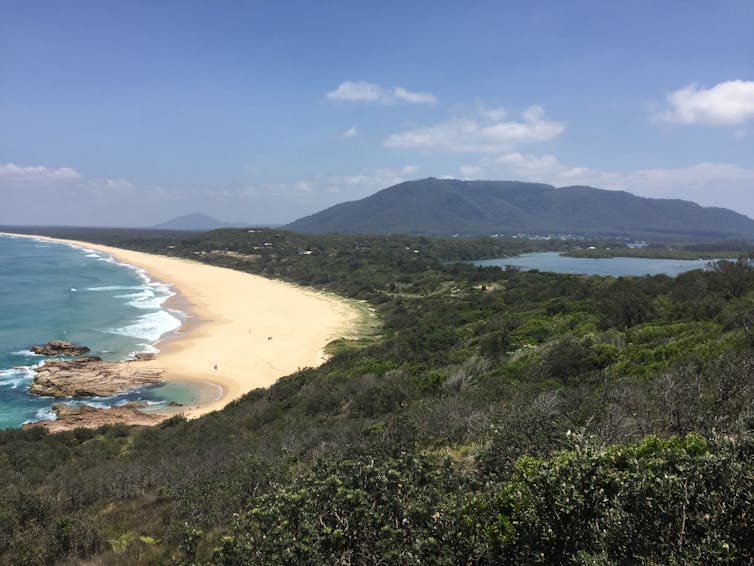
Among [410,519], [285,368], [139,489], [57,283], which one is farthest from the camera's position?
[57,283]

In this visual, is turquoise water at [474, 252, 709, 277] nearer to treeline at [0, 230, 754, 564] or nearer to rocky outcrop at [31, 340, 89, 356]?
treeline at [0, 230, 754, 564]

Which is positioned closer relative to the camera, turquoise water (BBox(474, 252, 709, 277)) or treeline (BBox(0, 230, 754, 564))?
treeline (BBox(0, 230, 754, 564))

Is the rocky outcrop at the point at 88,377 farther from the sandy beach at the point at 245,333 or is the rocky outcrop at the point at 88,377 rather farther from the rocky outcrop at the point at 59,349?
the rocky outcrop at the point at 59,349

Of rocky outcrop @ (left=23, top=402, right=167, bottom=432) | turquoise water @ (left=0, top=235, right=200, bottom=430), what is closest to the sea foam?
turquoise water @ (left=0, top=235, right=200, bottom=430)

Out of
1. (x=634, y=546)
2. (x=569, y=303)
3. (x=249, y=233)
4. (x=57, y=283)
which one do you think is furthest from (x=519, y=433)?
(x=249, y=233)

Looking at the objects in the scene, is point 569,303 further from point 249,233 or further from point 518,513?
point 249,233

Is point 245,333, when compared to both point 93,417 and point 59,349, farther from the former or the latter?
point 93,417

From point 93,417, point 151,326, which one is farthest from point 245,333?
point 93,417
